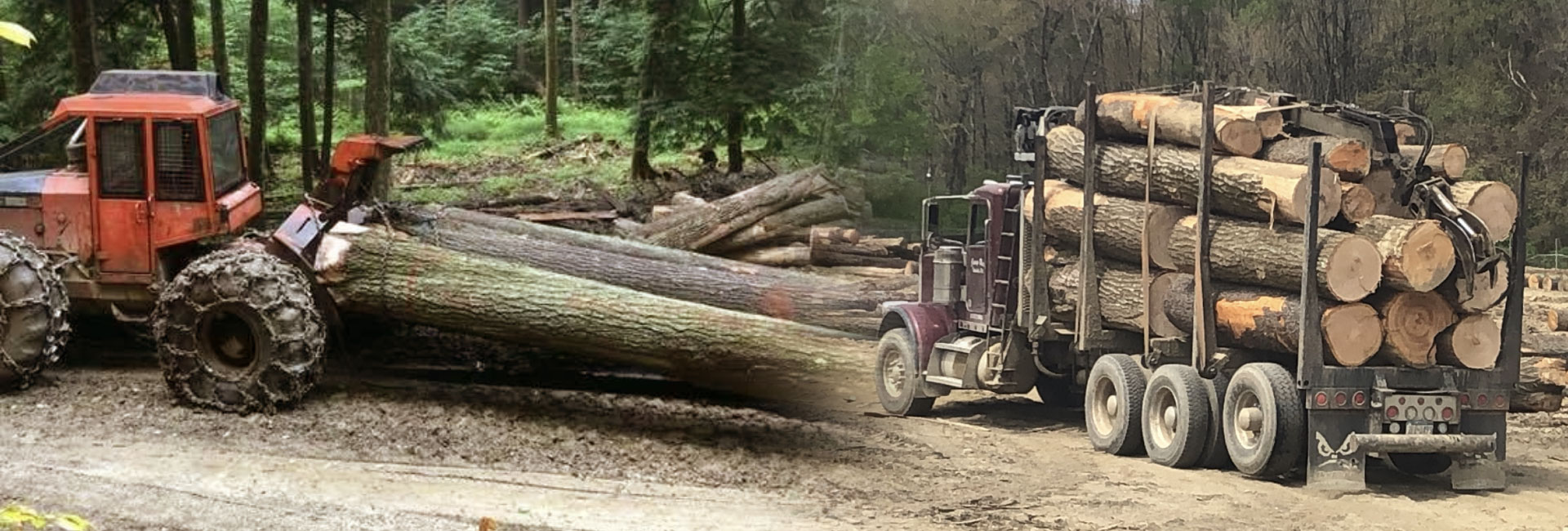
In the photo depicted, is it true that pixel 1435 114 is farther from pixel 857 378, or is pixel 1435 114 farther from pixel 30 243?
pixel 30 243

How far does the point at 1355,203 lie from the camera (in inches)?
309

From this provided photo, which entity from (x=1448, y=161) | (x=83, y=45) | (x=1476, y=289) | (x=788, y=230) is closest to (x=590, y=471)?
(x=788, y=230)

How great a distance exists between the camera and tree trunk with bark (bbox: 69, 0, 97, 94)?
13.3 meters

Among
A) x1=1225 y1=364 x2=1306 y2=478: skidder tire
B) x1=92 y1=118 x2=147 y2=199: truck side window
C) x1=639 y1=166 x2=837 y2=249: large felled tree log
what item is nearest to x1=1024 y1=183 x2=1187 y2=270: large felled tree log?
x1=1225 y1=364 x2=1306 y2=478: skidder tire

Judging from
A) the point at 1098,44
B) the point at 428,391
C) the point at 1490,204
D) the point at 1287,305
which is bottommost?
the point at 428,391

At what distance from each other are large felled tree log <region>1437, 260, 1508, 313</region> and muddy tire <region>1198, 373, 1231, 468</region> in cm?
131

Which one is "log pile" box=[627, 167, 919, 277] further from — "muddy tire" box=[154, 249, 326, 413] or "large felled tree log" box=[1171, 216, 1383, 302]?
"muddy tire" box=[154, 249, 326, 413]

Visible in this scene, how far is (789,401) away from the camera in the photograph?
7.87 m

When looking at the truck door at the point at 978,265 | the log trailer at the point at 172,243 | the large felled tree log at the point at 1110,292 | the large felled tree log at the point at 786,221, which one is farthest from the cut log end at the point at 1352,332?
the log trailer at the point at 172,243

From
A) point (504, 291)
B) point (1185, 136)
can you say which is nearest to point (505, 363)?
point (504, 291)

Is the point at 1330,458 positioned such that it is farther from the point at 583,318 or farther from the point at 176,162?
the point at 176,162

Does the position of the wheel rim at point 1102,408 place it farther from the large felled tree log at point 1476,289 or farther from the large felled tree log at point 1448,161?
the large felled tree log at point 1448,161

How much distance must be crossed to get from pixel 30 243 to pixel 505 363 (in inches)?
117

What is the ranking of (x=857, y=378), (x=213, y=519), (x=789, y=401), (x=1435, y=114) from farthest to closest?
(x=1435, y=114)
(x=857, y=378)
(x=789, y=401)
(x=213, y=519)
